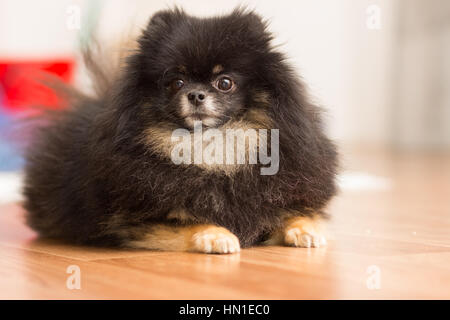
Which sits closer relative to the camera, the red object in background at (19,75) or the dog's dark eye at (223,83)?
the dog's dark eye at (223,83)

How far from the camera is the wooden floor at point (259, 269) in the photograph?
5.68 ft

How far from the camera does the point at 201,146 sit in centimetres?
239

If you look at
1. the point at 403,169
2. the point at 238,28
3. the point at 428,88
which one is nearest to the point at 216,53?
the point at 238,28

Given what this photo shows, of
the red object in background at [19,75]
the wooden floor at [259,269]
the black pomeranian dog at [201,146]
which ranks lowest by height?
the wooden floor at [259,269]

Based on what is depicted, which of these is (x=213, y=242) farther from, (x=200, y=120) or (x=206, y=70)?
(x=206, y=70)

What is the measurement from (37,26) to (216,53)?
20.8 feet

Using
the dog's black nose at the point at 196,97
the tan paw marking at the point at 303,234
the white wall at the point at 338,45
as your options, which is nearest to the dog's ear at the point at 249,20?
the dog's black nose at the point at 196,97

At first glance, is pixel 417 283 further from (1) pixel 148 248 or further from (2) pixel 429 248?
(1) pixel 148 248

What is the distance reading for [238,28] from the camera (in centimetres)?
241

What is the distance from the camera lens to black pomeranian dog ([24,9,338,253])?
2.34 meters

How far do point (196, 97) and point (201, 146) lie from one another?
0.19 m

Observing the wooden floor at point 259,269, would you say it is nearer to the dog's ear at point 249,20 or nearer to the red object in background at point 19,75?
the dog's ear at point 249,20

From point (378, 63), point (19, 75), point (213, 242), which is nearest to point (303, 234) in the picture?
point (213, 242)
